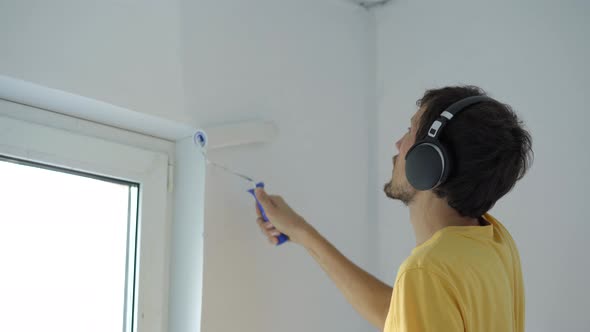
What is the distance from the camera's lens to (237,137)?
6.70ft

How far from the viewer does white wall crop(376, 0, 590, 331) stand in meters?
2.06

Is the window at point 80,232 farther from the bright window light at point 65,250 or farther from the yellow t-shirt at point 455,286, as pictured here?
the yellow t-shirt at point 455,286

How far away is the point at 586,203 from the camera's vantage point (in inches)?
80.6

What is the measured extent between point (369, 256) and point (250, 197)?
22.5 inches

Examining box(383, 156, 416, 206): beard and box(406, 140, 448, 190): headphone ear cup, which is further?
box(383, 156, 416, 206): beard

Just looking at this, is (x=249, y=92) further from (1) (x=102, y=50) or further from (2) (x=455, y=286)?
(2) (x=455, y=286)

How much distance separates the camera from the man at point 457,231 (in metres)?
1.41

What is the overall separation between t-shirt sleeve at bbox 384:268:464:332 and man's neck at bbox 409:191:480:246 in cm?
27

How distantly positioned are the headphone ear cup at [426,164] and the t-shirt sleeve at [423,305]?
8.5 inches

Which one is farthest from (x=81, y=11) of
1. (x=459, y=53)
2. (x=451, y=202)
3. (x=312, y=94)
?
(x=459, y=53)

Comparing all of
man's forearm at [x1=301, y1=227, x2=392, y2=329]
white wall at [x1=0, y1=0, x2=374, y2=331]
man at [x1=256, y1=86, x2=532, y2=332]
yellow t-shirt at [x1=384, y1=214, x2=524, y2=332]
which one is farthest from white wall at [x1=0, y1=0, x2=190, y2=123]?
yellow t-shirt at [x1=384, y1=214, x2=524, y2=332]

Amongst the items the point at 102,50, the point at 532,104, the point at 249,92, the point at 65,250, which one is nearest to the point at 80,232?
the point at 65,250

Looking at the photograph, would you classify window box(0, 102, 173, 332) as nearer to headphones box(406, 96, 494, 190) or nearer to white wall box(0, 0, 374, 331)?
white wall box(0, 0, 374, 331)

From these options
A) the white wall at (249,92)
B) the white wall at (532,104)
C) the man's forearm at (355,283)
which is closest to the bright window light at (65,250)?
the white wall at (249,92)
